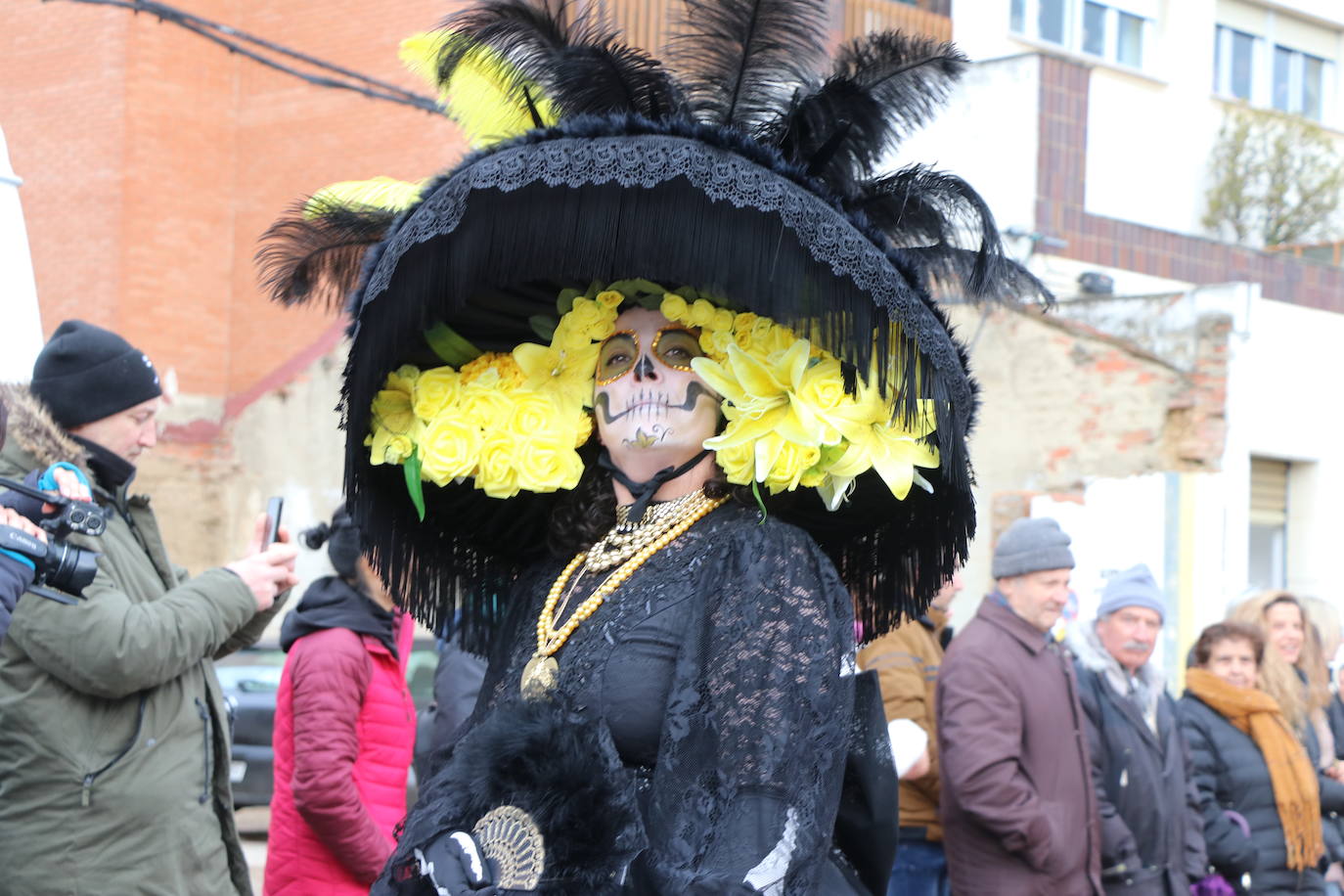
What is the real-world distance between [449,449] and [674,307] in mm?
554

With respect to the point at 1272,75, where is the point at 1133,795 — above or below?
below

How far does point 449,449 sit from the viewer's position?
339 cm

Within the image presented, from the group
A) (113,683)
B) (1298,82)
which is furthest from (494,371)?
(1298,82)

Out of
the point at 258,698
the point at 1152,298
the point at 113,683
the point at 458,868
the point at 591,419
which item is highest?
the point at 1152,298

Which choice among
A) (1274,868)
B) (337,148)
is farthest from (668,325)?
(337,148)

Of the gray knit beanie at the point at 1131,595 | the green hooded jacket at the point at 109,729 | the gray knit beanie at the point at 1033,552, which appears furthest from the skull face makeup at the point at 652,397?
the gray knit beanie at the point at 1131,595

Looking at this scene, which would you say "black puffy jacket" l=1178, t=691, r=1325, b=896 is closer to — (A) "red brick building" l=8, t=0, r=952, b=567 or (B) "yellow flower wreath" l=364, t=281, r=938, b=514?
(B) "yellow flower wreath" l=364, t=281, r=938, b=514

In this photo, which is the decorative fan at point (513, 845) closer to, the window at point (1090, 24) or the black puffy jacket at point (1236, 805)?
the black puffy jacket at point (1236, 805)

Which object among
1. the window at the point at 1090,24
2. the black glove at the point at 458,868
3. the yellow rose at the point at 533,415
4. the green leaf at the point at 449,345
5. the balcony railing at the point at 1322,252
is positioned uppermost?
the window at the point at 1090,24

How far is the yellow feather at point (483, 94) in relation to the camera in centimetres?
328

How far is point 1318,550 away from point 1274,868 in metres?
8.12

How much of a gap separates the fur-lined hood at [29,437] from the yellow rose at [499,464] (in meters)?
1.23

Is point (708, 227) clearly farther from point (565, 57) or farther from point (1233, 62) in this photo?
point (1233, 62)

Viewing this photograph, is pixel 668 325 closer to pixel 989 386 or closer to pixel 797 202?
pixel 797 202
